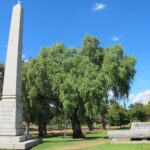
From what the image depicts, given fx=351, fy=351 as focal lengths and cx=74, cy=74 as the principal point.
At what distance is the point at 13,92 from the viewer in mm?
20219

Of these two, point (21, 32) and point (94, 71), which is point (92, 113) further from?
point (21, 32)

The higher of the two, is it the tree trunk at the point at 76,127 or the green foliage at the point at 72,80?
the green foliage at the point at 72,80

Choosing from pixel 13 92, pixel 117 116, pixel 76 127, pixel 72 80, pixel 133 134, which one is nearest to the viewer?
pixel 133 134

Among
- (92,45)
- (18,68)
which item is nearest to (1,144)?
(18,68)

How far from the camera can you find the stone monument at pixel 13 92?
64.6ft

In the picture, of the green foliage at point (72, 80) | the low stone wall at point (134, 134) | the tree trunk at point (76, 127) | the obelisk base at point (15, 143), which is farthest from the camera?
the tree trunk at point (76, 127)

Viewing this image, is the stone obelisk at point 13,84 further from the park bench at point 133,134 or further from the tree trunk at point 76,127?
the tree trunk at point 76,127

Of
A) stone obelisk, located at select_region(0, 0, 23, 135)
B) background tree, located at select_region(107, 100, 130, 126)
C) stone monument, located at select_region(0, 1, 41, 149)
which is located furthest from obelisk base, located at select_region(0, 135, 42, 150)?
background tree, located at select_region(107, 100, 130, 126)

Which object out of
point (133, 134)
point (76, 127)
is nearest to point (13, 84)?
point (133, 134)

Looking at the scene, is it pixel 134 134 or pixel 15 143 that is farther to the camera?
pixel 134 134

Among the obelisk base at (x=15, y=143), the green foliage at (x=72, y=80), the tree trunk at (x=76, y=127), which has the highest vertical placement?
the green foliage at (x=72, y=80)

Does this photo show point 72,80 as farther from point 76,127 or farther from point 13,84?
point 13,84

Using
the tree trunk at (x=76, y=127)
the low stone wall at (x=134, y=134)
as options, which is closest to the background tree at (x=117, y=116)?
the tree trunk at (x=76, y=127)

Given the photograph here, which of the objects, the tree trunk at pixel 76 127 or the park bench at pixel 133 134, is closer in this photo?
the park bench at pixel 133 134
